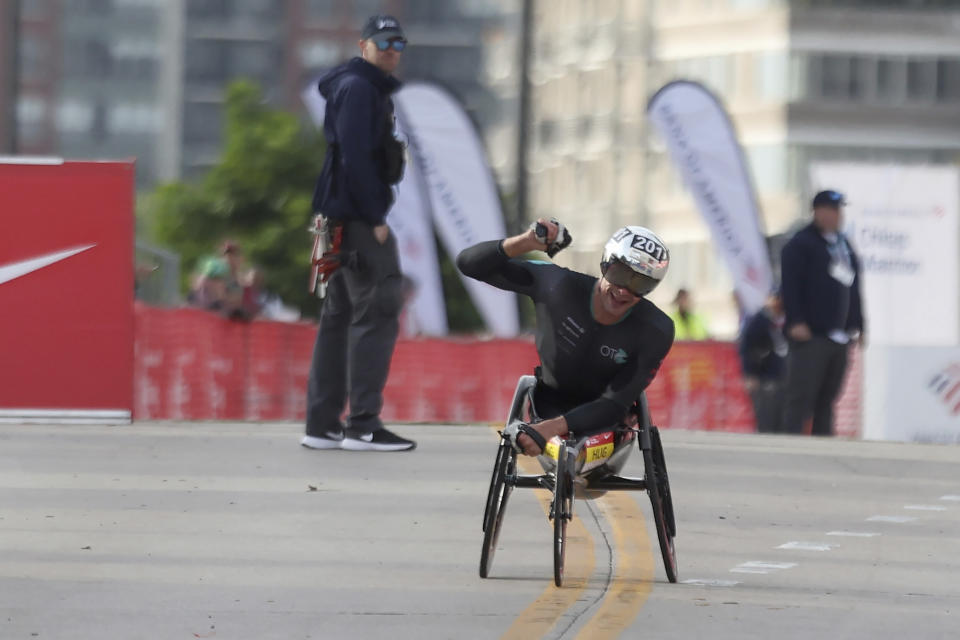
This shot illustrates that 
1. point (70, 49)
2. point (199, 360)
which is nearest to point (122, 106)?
point (70, 49)

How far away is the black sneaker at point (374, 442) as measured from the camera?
12789 millimetres

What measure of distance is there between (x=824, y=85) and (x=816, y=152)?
7.72 ft

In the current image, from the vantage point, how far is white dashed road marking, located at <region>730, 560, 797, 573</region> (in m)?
9.38

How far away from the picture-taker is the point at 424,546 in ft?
31.7

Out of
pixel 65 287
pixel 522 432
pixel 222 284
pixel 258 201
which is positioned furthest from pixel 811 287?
pixel 258 201

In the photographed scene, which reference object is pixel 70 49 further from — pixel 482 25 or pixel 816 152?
pixel 816 152

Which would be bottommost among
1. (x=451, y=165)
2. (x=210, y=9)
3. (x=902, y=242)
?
(x=902, y=242)

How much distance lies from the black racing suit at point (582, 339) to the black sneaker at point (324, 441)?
3.92m

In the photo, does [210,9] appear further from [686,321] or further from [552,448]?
[552,448]

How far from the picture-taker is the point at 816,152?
80.6 m

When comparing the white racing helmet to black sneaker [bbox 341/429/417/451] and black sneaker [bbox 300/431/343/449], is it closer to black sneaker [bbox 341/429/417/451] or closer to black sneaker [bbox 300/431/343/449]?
black sneaker [bbox 341/429/417/451]

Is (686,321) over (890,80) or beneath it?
beneath

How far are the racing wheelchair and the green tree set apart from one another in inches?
2893

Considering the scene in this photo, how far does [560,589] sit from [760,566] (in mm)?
1240
